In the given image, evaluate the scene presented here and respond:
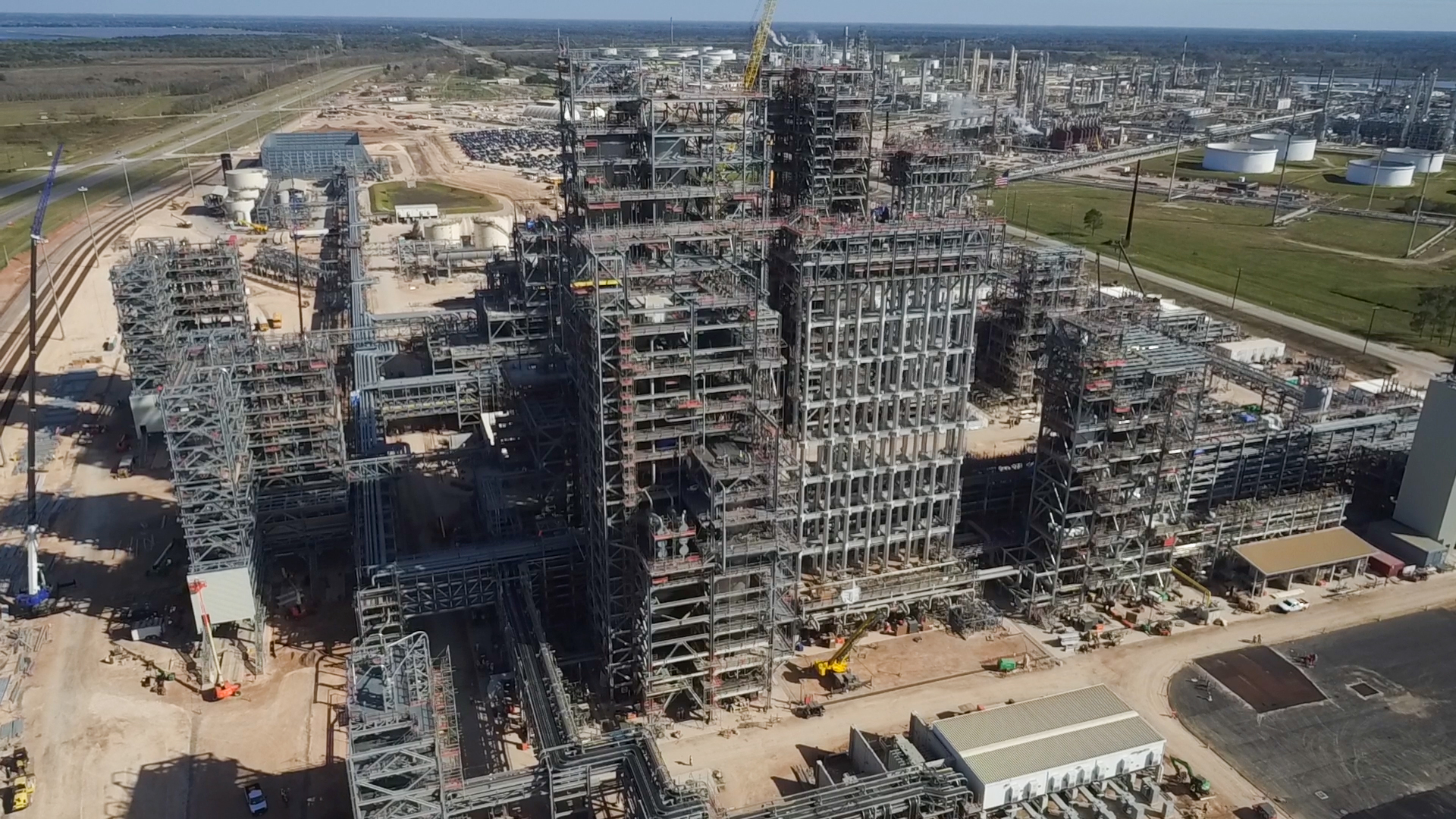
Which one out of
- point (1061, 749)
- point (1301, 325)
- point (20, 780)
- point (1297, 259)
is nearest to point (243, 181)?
point (20, 780)

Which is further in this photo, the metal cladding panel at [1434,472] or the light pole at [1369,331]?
the light pole at [1369,331]

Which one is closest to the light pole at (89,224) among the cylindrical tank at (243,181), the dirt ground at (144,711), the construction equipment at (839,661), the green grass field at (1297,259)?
the cylindrical tank at (243,181)

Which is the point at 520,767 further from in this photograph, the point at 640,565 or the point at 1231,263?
the point at 1231,263

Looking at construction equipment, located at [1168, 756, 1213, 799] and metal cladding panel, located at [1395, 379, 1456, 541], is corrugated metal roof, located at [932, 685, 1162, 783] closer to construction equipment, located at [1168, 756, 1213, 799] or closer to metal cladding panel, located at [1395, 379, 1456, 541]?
construction equipment, located at [1168, 756, 1213, 799]

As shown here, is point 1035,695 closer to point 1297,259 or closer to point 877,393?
point 877,393

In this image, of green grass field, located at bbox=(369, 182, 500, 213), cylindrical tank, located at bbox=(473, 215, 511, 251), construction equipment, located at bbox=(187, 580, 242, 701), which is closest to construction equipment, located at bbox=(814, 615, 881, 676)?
construction equipment, located at bbox=(187, 580, 242, 701)

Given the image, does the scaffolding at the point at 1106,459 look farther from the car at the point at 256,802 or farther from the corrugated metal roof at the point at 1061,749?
the car at the point at 256,802

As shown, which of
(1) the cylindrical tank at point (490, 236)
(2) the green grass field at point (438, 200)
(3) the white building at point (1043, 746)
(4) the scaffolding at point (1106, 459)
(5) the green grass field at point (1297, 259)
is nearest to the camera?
(3) the white building at point (1043, 746)
